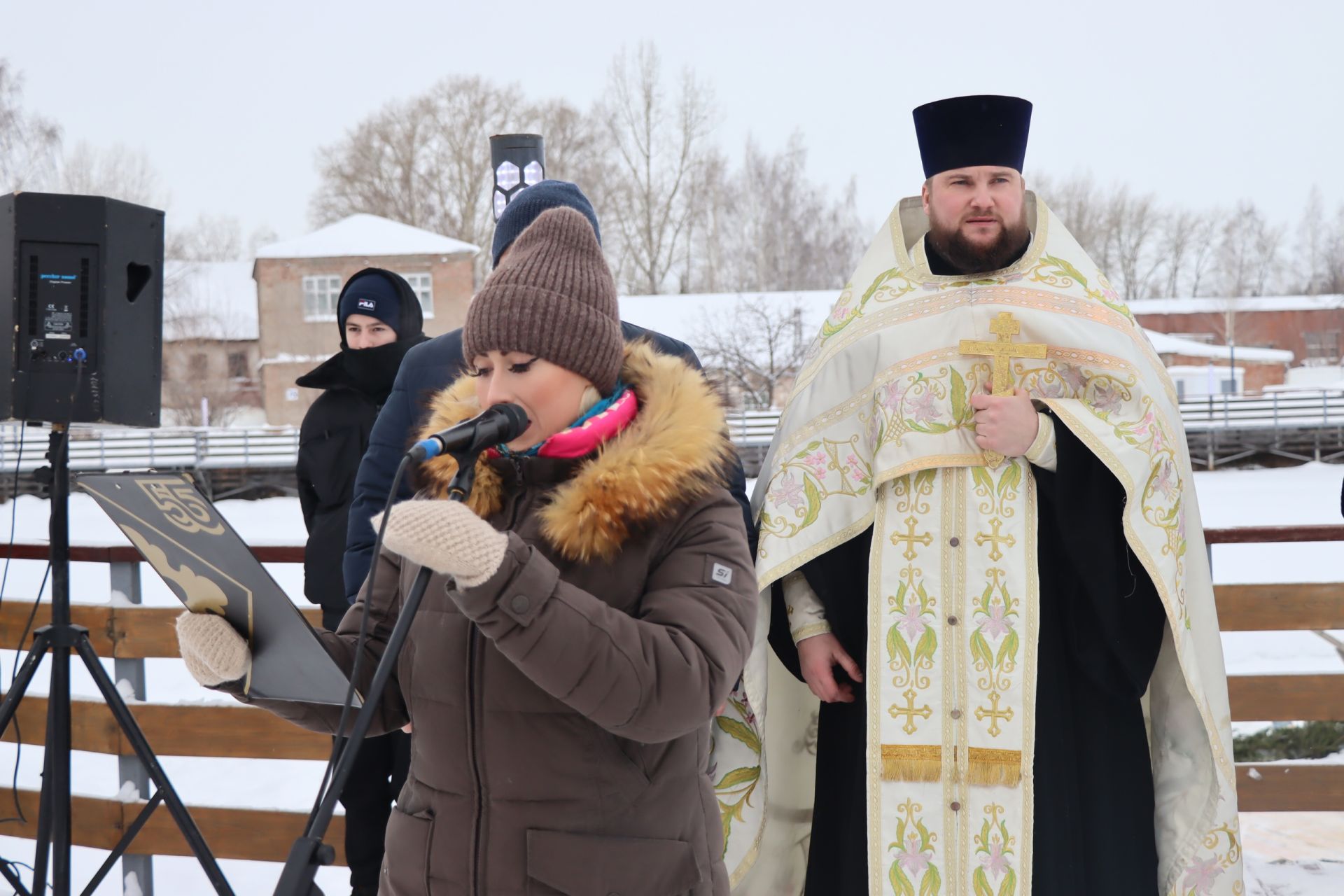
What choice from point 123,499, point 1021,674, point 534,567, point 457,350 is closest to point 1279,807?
point 1021,674

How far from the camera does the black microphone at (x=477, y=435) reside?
1270 mm

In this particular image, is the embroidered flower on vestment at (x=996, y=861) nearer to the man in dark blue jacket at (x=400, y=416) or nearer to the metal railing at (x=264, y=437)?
the man in dark blue jacket at (x=400, y=416)

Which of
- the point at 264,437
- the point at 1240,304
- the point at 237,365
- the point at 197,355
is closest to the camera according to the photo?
the point at 264,437

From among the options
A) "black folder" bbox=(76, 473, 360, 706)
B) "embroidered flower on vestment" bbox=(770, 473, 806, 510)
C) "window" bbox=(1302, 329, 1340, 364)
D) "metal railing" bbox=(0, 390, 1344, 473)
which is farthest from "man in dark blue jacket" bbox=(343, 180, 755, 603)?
"window" bbox=(1302, 329, 1340, 364)

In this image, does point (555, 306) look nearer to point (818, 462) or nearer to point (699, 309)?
point (818, 462)

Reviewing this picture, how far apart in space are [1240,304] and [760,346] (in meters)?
27.6

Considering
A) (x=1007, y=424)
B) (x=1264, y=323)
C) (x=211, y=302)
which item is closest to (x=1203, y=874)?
(x=1007, y=424)

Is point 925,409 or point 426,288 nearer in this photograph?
Answer: point 925,409

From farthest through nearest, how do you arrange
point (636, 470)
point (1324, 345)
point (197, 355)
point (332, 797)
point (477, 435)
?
point (1324, 345) → point (197, 355) → point (636, 470) → point (477, 435) → point (332, 797)

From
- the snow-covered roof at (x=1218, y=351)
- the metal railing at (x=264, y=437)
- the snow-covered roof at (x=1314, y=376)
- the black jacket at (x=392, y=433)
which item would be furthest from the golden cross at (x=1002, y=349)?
the snow-covered roof at (x=1314, y=376)

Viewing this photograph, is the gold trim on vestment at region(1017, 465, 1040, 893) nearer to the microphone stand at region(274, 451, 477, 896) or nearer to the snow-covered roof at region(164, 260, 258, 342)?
the microphone stand at region(274, 451, 477, 896)

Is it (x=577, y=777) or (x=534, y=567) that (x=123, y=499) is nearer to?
(x=534, y=567)

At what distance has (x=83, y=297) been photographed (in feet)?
9.52

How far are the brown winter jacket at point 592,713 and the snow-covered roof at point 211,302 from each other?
38334mm
